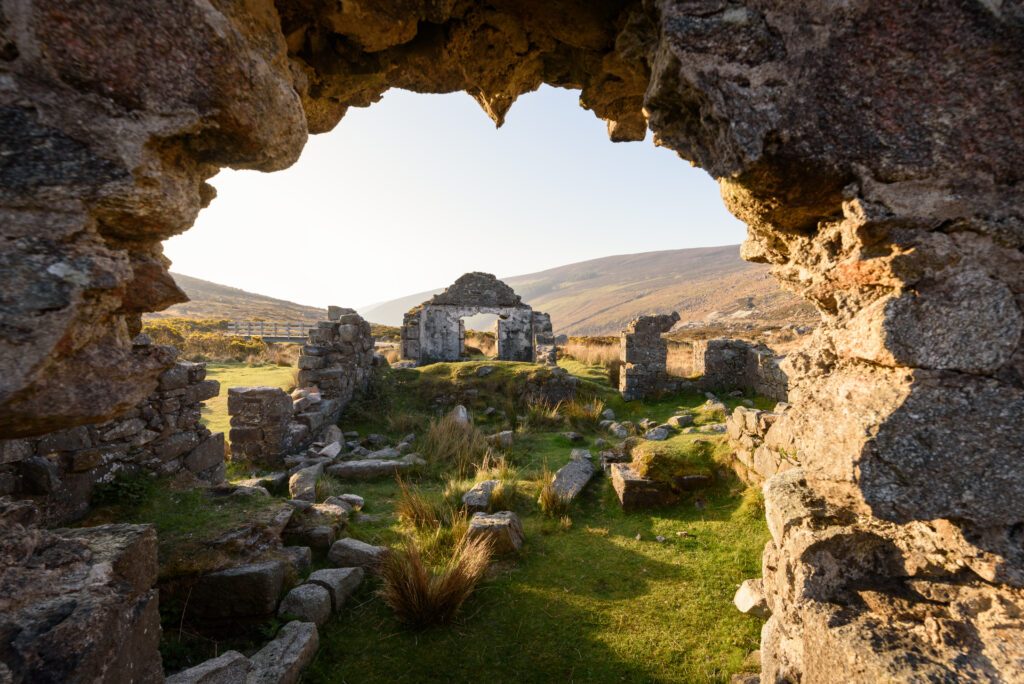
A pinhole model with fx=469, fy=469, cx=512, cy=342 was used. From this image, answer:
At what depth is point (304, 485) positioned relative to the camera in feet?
17.7

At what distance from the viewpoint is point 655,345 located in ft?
34.9

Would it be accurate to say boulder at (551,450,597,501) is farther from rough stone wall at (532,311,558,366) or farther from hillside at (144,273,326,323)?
hillside at (144,273,326,323)

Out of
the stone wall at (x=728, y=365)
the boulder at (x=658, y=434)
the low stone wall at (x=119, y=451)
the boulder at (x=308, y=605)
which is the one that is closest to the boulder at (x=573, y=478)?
the boulder at (x=658, y=434)

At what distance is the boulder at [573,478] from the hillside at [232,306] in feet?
174

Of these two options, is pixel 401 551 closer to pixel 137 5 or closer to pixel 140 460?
pixel 140 460

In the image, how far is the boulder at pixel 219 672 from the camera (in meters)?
2.39

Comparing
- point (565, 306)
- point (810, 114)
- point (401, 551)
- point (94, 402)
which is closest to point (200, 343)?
point (401, 551)

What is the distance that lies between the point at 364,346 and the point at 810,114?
32.0 feet

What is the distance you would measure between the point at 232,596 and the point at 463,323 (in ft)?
42.5

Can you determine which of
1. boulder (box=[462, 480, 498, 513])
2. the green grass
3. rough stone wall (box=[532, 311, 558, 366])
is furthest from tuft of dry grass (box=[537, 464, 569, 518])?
rough stone wall (box=[532, 311, 558, 366])

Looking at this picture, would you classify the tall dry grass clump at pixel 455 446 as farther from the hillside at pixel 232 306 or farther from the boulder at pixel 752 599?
the hillside at pixel 232 306

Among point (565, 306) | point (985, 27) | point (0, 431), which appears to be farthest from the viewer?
point (565, 306)

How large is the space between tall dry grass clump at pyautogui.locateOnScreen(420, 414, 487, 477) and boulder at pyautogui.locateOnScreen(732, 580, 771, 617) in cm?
359

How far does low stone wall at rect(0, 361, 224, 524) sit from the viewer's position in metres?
→ 3.31
